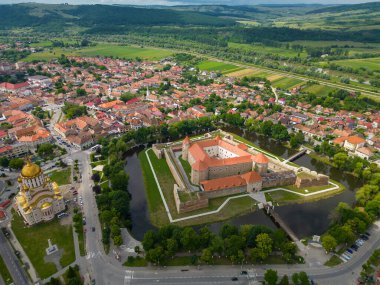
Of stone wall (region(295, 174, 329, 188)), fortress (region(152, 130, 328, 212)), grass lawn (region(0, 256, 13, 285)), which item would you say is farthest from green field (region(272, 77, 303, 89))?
grass lawn (region(0, 256, 13, 285))

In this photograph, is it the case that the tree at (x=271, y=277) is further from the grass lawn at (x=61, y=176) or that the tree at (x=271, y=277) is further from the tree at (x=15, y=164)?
the tree at (x=15, y=164)

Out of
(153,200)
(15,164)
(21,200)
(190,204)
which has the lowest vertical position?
(153,200)

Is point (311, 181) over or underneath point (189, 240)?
underneath

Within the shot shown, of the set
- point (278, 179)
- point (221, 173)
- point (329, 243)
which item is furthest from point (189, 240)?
point (278, 179)

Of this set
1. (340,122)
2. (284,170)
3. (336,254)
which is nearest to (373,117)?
(340,122)

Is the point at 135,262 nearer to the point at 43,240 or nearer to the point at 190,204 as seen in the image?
the point at 190,204

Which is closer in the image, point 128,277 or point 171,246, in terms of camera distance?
point 128,277

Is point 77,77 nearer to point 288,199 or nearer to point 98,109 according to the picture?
point 98,109
